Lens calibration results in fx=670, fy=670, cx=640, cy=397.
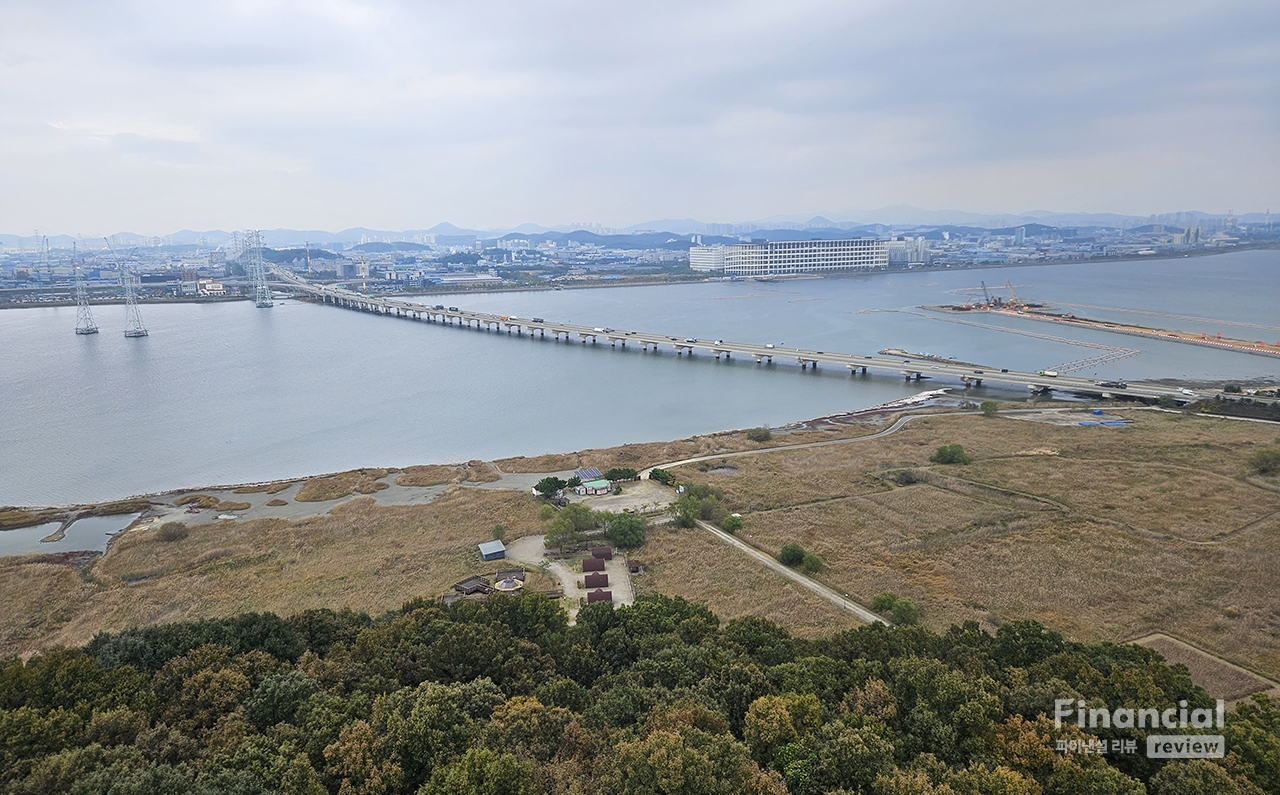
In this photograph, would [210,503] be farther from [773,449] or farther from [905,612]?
[905,612]

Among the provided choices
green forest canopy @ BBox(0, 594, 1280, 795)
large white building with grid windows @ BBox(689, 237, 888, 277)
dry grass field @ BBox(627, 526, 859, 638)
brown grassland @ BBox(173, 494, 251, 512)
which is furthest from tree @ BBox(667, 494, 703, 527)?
large white building with grid windows @ BBox(689, 237, 888, 277)

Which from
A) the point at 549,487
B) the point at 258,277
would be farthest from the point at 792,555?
the point at 258,277

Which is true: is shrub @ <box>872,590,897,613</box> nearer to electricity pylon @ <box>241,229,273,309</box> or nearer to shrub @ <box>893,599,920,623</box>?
shrub @ <box>893,599,920,623</box>

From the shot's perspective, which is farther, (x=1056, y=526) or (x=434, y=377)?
(x=434, y=377)

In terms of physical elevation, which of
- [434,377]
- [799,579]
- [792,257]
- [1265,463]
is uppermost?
[792,257]

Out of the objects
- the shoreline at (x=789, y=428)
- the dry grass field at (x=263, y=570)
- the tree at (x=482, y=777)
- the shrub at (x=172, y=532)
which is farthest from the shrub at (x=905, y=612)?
the shrub at (x=172, y=532)

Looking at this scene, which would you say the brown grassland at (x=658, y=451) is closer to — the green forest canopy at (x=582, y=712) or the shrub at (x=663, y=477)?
the shrub at (x=663, y=477)

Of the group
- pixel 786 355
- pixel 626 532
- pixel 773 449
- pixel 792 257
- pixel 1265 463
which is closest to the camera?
pixel 626 532
